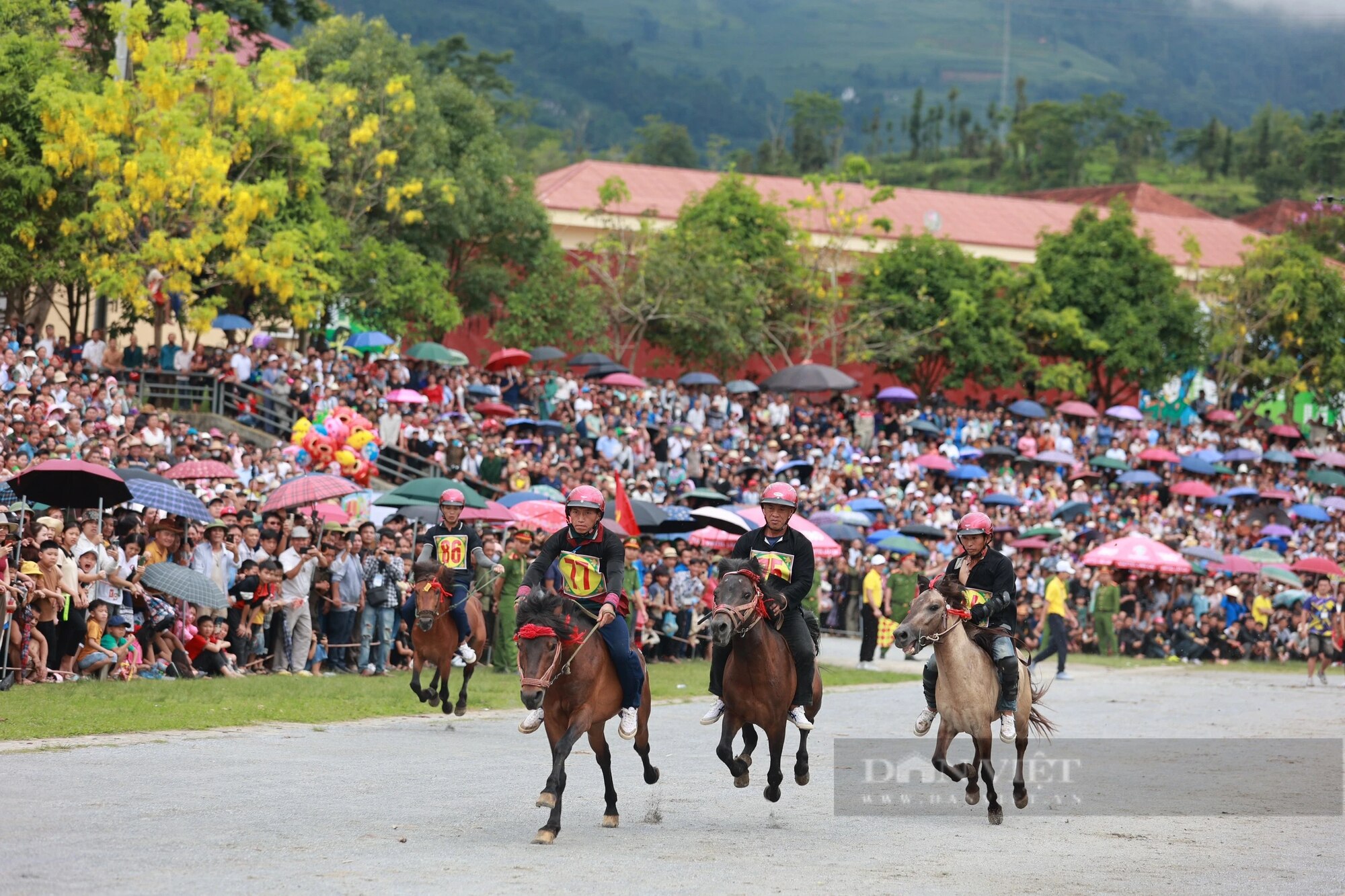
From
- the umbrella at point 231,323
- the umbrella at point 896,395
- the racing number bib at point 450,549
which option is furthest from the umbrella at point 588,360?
the racing number bib at point 450,549

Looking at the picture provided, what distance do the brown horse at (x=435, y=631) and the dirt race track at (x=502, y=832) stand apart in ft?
4.25

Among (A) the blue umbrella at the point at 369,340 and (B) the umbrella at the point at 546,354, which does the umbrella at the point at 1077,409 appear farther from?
(A) the blue umbrella at the point at 369,340

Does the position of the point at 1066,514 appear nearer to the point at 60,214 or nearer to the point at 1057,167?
the point at 60,214

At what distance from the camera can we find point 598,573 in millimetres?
12258

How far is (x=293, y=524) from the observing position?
23047 millimetres

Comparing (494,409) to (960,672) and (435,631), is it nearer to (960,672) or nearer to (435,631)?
(435,631)

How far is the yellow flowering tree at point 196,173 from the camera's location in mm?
34844

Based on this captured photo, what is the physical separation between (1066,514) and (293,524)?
25276mm

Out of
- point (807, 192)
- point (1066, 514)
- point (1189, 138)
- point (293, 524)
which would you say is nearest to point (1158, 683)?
point (1066, 514)

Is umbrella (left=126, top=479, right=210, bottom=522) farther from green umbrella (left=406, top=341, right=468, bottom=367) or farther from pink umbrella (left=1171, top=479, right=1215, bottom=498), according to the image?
pink umbrella (left=1171, top=479, right=1215, bottom=498)

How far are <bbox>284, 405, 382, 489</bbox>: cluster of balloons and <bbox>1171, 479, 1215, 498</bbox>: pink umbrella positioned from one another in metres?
25.4

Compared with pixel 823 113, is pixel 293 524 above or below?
below

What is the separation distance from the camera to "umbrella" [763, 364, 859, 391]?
45.8 meters

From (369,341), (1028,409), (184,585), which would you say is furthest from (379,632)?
(1028,409)
